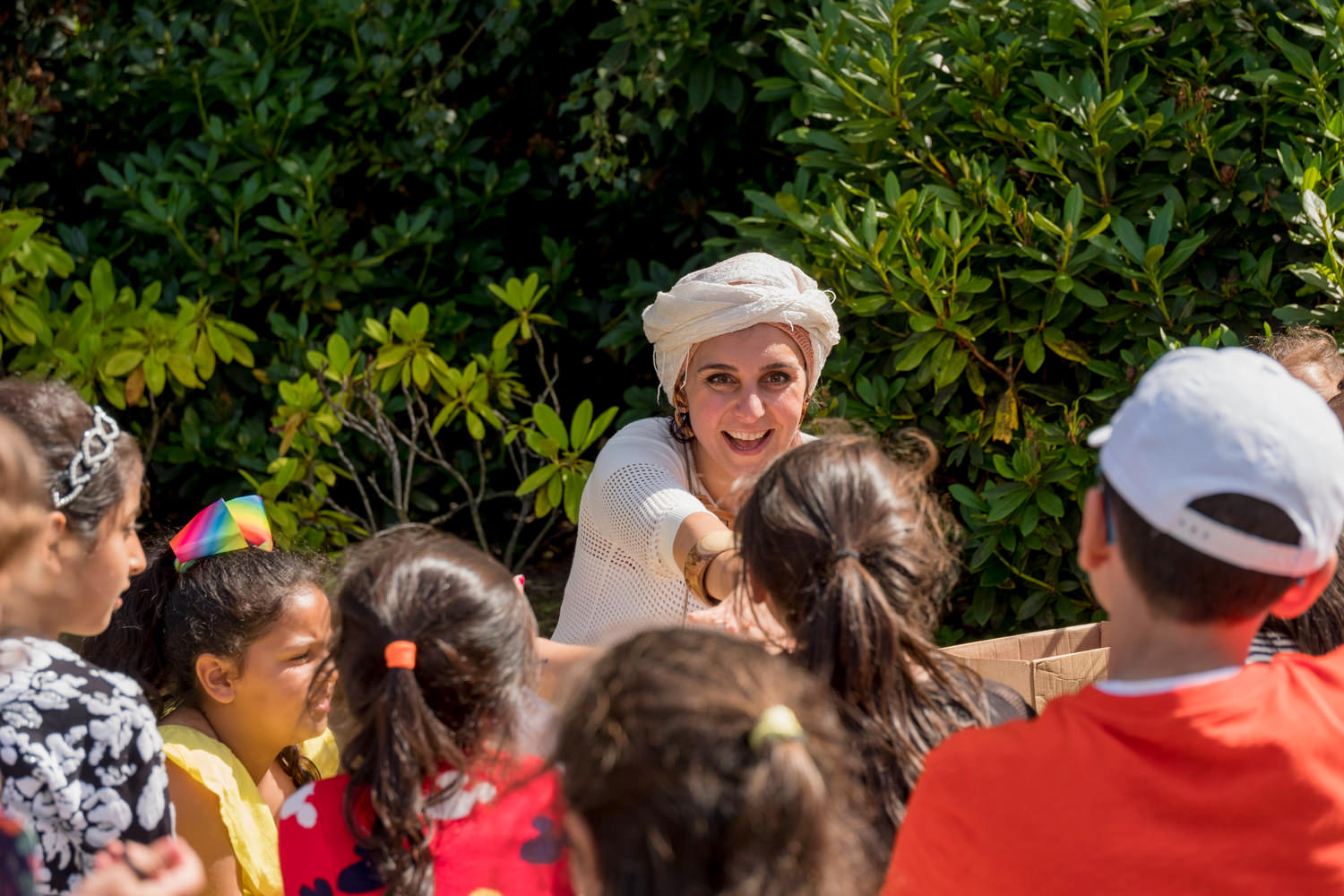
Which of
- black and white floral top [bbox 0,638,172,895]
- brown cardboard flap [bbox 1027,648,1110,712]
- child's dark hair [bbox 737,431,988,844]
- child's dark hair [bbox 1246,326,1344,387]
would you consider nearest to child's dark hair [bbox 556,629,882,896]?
child's dark hair [bbox 737,431,988,844]

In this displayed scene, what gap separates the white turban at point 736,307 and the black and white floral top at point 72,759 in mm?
1397

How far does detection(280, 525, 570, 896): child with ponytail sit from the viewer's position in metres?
1.60

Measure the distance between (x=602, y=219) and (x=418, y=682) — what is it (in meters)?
3.46

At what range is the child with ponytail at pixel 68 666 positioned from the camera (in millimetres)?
1598

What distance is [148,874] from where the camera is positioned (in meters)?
1.48

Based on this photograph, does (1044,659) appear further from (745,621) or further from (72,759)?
(72,759)

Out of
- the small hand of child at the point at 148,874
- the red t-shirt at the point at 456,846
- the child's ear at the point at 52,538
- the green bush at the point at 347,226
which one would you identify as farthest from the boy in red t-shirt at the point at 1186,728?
the green bush at the point at 347,226

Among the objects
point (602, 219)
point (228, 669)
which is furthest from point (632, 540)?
point (602, 219)

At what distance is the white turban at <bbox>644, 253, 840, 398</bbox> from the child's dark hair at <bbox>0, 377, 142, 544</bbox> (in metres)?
1.24

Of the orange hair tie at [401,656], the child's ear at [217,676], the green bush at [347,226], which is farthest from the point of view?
the green bush at [347,226]

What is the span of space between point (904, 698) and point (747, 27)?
2.88 meters

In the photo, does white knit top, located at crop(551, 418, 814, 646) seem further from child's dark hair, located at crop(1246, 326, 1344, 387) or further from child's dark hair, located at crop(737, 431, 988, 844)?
child's dark hair, located at crop(1246, 326, 1344, 387)

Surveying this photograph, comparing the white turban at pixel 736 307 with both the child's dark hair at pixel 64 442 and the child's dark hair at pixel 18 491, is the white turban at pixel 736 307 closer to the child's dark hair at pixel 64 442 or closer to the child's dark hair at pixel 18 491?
the child's dark hair at pixel 64 442

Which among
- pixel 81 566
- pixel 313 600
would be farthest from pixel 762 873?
pixel 313 600
